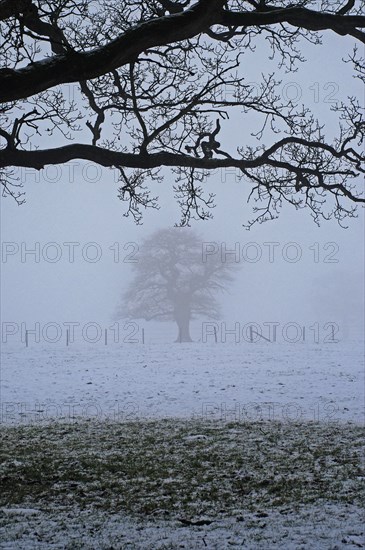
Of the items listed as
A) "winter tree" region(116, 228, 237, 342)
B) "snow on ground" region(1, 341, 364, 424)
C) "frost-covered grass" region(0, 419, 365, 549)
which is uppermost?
"winter tree" region(116, 228, 237, 342)

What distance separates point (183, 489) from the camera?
307 inches

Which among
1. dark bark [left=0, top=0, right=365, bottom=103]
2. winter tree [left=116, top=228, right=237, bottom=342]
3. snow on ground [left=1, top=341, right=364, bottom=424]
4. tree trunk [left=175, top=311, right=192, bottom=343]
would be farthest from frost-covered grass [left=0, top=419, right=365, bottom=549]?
winter tree [left=116, top=228, right=237, bottom=342]

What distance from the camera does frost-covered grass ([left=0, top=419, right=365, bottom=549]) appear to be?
19.4 ft

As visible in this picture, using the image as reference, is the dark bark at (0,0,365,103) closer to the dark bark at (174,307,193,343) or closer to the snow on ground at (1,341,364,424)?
the snow on ground at (1,341,364,424)

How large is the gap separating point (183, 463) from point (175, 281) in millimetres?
48394

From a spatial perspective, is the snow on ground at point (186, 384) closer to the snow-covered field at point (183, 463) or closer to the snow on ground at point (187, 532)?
the snow-covered field at point (183, 463)

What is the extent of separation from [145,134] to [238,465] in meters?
6.89

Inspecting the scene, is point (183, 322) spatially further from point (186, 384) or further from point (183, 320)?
point (186, 384)

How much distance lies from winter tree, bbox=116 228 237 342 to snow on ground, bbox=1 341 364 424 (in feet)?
73.0

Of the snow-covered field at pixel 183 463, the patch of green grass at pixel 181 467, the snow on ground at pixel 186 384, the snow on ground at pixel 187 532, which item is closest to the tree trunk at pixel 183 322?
the snow on ground at pixel 186 384

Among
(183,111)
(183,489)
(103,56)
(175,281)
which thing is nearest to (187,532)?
(183,489)

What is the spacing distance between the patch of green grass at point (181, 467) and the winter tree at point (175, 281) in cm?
4371

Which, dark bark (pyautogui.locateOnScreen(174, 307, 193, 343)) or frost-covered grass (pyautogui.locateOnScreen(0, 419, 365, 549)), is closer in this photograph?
frost-covered grass (pyautogui.locateOnScreen(0, 419, 365, 549))

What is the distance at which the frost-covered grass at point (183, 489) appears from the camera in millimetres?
5918
